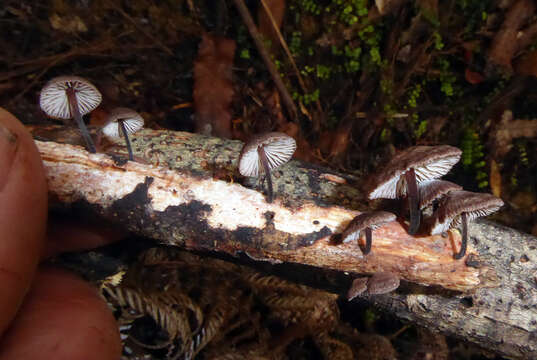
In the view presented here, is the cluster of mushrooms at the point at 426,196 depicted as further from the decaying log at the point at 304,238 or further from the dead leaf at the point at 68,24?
the dead leaf at the point at 68,24

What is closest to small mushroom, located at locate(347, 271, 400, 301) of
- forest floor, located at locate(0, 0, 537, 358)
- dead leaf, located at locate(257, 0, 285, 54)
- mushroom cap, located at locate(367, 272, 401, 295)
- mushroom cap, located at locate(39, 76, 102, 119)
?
mushroom cap, located at locate(367, 272, 401, 295)

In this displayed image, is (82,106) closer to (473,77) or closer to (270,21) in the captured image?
(270,21)

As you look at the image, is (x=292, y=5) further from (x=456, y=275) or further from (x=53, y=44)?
(x=456, y=275)

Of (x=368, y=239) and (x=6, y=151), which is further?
(x=368, y=239)

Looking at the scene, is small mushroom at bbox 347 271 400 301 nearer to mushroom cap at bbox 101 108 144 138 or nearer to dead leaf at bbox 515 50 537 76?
mushroom cap at bbox 101 108 144 138

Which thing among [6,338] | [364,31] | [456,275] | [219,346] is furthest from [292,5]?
[6,338]

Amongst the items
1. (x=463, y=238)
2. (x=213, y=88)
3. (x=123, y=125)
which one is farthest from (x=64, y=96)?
(x=463, y=238)
